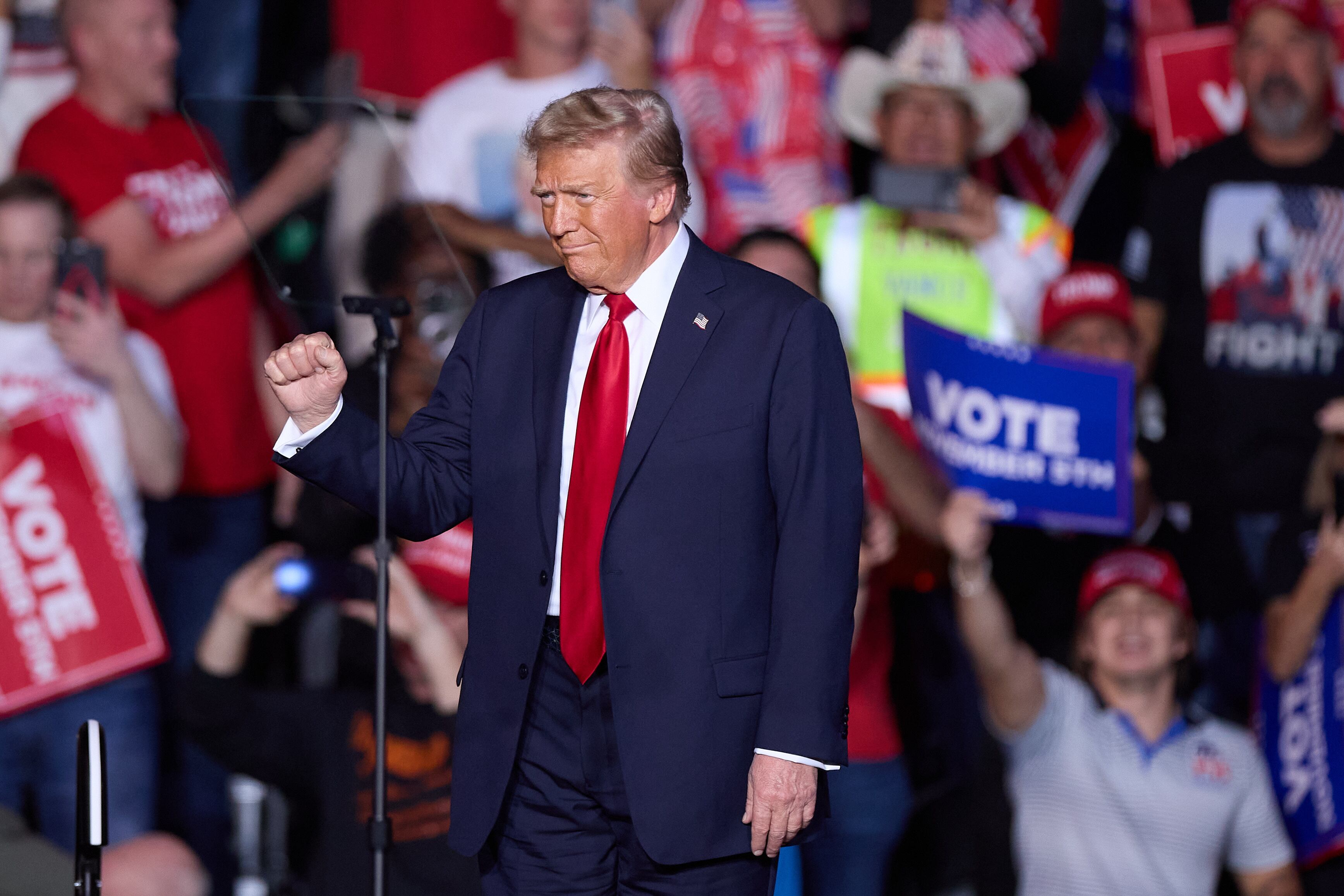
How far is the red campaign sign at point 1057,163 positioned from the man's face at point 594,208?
10.9ft

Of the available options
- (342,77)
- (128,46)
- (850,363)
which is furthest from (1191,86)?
(128,46)

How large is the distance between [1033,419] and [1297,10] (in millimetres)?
1741

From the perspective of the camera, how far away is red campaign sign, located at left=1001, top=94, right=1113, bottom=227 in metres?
5.14

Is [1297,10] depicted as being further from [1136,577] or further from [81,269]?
[81,269]

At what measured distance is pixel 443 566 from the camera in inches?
152

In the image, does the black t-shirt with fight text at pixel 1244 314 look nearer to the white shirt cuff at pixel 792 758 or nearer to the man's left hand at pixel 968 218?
the man's left hand at pixel 968 218

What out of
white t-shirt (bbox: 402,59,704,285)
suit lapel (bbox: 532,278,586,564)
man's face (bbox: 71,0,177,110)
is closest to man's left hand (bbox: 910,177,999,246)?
white t-shirt (bbox: 402,59,704,285)

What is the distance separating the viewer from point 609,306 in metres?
2.09

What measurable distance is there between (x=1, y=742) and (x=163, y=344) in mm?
1107

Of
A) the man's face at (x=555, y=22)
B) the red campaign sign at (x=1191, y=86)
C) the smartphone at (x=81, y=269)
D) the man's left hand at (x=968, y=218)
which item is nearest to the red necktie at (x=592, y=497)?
the smartphone at (x=81, y=269)

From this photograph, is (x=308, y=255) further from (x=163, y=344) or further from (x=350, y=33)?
(x=350, y=33)

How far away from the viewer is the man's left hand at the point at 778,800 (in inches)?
77.5

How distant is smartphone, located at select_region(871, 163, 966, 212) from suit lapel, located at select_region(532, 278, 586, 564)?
234 cm

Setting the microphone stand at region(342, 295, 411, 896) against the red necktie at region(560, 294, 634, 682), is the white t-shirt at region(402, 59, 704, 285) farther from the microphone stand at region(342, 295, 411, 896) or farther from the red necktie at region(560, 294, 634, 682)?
the red necktie at region(560, 294, 634, 682)
